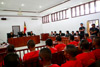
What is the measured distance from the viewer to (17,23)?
11969mm

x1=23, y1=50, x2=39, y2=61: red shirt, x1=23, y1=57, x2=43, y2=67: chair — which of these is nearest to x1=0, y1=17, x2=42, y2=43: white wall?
x1=23, y1=50, x2=39, y2=61: red shirt

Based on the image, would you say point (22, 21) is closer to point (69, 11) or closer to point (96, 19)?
point (69, 11)

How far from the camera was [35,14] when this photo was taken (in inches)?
511

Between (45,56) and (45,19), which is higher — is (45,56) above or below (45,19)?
below

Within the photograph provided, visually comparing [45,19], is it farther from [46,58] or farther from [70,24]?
[46,58]

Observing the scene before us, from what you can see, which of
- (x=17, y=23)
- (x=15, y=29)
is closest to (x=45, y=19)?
(x=17, y=23)

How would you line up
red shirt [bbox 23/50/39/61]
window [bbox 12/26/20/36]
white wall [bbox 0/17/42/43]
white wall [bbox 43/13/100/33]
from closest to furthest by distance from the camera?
red shirt [bbox 23/50/39/61], white wall [bbox 43/13/100/33], white wall [bbox 0/17/42/43], window [bbox 12/26/20/36]

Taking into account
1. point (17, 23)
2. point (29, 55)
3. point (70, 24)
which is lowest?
point (29, 55)

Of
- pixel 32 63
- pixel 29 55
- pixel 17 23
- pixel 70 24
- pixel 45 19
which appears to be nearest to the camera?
pixel 32 63

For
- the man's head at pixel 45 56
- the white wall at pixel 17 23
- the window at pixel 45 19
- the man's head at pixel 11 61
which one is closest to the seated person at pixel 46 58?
the man's head at pixel 45 56

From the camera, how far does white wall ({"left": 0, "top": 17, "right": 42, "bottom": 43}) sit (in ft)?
35.7

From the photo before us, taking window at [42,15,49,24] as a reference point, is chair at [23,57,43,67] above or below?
below

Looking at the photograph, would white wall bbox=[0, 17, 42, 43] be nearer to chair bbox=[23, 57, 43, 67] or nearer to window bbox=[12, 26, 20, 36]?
window bbox=[12, 26, 20, 36]

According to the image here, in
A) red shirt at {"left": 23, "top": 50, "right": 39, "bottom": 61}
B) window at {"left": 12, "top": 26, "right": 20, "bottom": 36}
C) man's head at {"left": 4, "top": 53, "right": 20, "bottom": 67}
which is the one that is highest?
window at {"left": 12, "top": 26, "right": 20, "bottom": 36}
